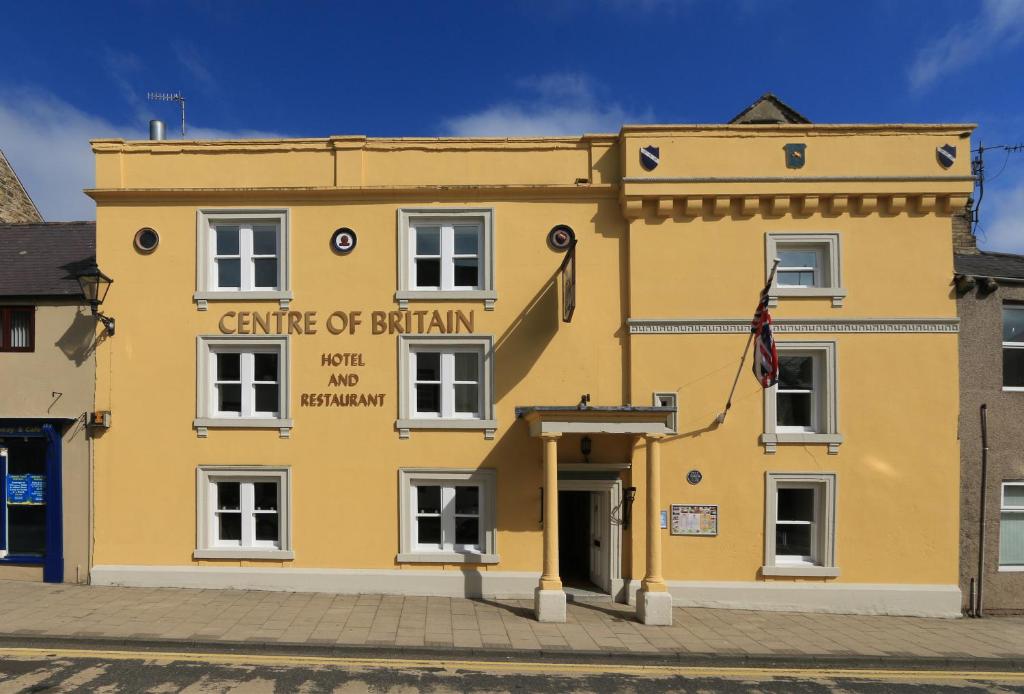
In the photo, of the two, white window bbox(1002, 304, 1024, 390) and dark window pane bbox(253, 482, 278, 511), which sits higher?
white window bbox(1002, 304, 1024, 390)

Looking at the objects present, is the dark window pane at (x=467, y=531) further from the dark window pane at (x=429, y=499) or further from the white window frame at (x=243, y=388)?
the white window frame at (x=243, y=388)

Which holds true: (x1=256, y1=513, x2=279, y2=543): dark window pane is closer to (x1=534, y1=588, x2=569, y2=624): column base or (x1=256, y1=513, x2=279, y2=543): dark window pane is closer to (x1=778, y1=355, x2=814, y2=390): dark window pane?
(x1=534, y1=588, x2=569, y2=624): column base

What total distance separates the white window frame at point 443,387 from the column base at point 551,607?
3.01 m

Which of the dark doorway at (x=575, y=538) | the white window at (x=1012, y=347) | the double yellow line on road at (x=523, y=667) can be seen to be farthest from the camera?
the dark doorway at (x=575, y=538)

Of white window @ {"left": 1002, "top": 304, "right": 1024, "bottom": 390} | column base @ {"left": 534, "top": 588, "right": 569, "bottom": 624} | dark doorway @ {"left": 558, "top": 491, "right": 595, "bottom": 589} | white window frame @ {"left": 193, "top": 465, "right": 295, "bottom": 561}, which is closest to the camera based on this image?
column base @ {"left": 534, "top": 588, "right": 569, "bottom": 624}

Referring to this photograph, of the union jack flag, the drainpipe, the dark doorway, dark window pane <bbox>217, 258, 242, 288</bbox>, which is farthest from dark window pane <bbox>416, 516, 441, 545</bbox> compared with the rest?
the drainpipe

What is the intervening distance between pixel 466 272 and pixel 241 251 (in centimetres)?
455

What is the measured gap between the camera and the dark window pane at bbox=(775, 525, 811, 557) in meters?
11.3

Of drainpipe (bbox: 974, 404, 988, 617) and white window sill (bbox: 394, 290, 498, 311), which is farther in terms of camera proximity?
white window sill (bbox: 394, 290, 498, 311)

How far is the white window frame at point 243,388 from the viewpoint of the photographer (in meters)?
11.3

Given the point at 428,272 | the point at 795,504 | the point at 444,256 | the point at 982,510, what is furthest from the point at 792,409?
the point at 428,272

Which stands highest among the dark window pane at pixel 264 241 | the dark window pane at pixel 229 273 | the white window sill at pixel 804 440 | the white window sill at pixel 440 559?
the dark window pane at pixel 264 241

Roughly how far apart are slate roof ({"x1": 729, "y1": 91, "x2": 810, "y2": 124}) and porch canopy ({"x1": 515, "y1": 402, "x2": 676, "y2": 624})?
7.89m

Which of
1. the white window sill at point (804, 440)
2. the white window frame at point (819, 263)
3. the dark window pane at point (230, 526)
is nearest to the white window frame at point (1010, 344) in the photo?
the white window frame at point (819, 263)
